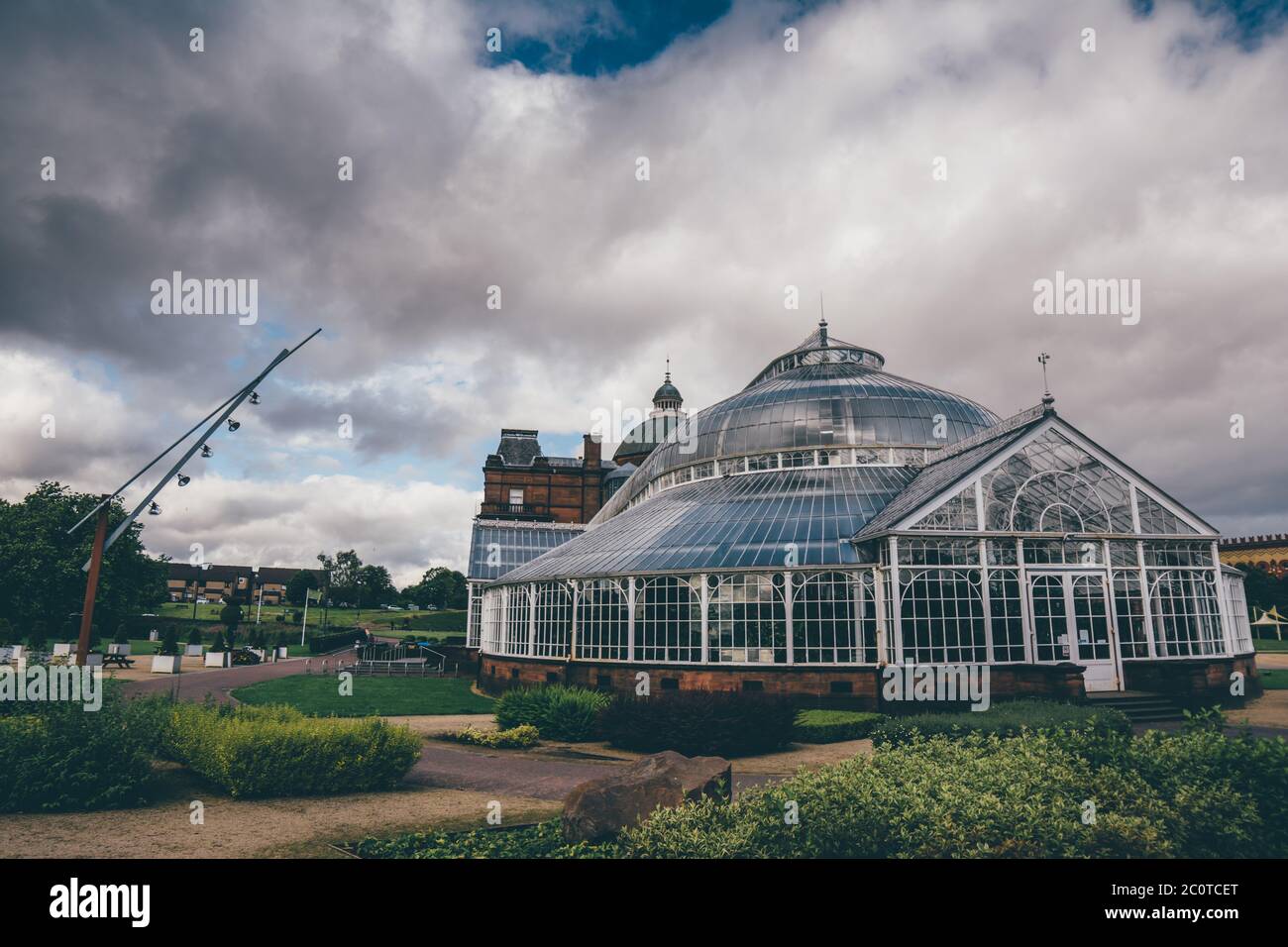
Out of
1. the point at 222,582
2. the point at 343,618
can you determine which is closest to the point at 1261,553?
the point at 343,618

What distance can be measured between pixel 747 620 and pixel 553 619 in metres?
9.50

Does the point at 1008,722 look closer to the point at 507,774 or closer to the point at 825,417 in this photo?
the point at 507,774

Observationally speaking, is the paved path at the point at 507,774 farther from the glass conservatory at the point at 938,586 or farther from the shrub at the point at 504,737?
the glass conservatory at the point at 938,586

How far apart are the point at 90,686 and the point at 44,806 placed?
258 cm

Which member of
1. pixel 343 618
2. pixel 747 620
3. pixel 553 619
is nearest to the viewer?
pixel 747 620

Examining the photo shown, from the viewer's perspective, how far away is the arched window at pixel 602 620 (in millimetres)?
26328

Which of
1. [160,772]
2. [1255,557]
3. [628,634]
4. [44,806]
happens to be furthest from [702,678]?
[1255,557]

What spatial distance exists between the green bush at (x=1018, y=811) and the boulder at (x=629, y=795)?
1.18 feet

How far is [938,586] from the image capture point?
22.9 meters

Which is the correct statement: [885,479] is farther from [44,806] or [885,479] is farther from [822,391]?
[44,806]

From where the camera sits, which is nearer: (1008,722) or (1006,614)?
(1008,722)

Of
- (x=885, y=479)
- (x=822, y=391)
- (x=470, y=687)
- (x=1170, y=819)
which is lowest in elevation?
(x=470, y=687)
